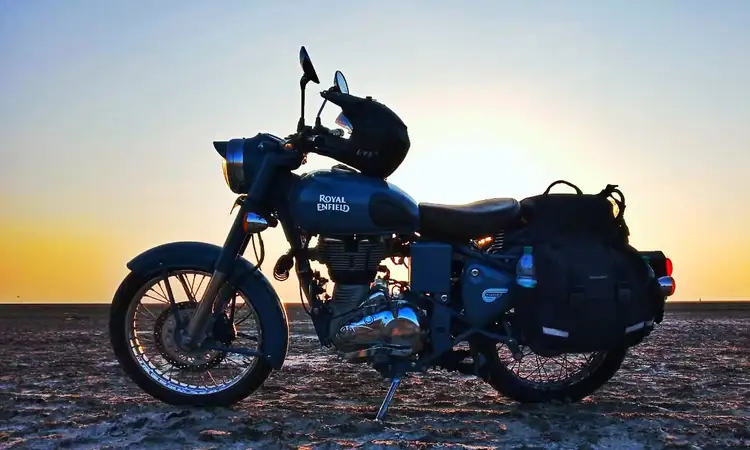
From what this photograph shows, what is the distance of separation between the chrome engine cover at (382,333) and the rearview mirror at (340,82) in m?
1.34

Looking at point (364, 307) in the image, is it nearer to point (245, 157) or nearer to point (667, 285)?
point (245, 157)

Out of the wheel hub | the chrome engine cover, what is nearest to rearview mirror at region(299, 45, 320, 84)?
the chrome engine cover

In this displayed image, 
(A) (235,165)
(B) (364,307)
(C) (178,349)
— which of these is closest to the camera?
(B) (364,307)

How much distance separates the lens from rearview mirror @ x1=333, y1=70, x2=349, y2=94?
15.0 ft

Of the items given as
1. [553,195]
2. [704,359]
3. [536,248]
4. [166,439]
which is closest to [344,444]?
[166,439]

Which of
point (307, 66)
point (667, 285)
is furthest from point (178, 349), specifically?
point (667, 285)

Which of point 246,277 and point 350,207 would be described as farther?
point 246,277

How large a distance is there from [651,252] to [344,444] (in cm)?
240

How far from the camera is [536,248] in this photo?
4.43m

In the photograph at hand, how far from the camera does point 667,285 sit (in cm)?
457

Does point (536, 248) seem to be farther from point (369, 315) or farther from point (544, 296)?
point (369, 315)

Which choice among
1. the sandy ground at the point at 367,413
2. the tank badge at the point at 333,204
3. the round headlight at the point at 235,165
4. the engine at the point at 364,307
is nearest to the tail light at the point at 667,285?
the sandy ground at the point at 367,413

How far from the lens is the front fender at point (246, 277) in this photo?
4.56 meters

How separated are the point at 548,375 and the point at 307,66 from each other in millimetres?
2558
